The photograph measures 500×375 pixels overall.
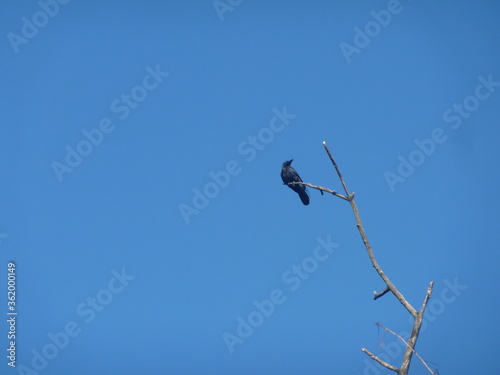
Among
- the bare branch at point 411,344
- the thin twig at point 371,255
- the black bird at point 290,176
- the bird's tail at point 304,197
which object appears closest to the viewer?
the bare branch at point 411,344

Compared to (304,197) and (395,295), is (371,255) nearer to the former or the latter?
(395,295)

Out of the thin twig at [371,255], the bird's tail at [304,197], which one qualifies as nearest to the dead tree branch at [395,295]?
the thin twig at [371,255]

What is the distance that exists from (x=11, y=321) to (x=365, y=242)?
35.0 feet

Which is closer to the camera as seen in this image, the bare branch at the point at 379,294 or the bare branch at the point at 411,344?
the bare branch at the point at 411,344

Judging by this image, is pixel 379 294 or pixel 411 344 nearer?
pixel 411 344

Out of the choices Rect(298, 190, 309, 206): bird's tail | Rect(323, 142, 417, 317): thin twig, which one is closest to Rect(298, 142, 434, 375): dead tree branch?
Rect(323, 142, 417, 317): thin twig

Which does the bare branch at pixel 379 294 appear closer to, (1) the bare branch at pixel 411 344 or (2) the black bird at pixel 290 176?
(1) the bare branch at pixel 411 344

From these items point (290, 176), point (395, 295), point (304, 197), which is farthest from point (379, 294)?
point (290, 176)

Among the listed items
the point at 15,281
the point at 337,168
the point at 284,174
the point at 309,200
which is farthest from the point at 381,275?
the point at 15,281

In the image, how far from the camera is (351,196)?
4.61m

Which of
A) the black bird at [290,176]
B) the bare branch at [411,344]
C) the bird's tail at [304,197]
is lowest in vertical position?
the bare branch at [411,344]

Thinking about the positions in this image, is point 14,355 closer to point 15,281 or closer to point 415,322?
point 15,281

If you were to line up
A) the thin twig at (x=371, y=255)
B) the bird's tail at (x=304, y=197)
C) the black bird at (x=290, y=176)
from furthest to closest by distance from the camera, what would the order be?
the black bird at (x=290, y=176) < the bird's tail at (x=304, y=197) < the thin twig at (x=371, y=255)

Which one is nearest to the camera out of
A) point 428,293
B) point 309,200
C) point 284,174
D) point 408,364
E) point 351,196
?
point 408,364
